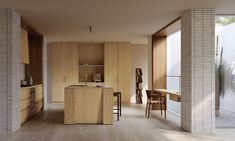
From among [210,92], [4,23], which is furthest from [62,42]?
[210,92]

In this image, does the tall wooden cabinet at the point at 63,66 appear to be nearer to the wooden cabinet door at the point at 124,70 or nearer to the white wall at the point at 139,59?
the wooden cabinet door at the point at 124,70

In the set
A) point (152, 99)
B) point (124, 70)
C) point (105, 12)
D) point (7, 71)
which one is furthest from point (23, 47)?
point (124, 70)

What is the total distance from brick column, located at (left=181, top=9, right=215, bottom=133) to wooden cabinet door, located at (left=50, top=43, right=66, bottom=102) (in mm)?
6525

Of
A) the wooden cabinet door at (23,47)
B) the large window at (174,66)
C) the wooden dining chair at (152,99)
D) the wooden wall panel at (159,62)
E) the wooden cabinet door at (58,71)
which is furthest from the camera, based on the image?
the wooden cabinet door at (58,71)

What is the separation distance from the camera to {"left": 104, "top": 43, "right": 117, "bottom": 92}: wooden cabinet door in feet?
34.7

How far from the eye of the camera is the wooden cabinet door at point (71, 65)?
416 inches

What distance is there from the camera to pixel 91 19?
6262mm

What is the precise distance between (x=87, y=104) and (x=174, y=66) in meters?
3.35

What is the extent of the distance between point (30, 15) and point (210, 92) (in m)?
4.41

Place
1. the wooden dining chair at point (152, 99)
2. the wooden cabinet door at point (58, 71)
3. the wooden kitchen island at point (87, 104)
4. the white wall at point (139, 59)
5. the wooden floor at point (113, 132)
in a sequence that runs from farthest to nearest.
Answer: the white wall at point (139, 59) < the wooden cabinet door at point (58, 71) < the wooden dining chair at point (152, 99) < the wooden kitchen island at point (87, 104) < the wooden floor at point (113, 132)

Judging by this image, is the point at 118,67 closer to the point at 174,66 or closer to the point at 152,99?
the point at 174,66

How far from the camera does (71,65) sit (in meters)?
10.6

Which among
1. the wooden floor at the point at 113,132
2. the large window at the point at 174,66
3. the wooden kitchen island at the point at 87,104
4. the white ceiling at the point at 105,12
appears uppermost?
the white ceiling at the point at 105,12

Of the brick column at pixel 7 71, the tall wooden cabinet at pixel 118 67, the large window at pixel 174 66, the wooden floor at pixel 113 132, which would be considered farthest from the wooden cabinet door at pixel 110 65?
the brick column at pixel 7 71
